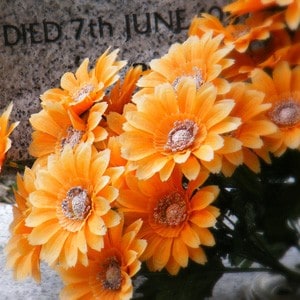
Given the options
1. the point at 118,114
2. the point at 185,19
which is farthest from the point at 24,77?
the point at 118,114

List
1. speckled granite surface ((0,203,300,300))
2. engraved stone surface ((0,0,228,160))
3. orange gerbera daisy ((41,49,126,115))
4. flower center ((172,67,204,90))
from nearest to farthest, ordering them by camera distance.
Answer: flower center ((172,67,204,90))
orange gerbera daisy ((41,49,126,115))
speckled granite surface ((0,203,300,300))
engraved stone surface ((0,0,228,160))

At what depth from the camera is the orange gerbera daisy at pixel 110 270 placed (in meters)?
1.08

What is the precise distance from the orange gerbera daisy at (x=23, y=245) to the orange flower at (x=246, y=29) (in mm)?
358

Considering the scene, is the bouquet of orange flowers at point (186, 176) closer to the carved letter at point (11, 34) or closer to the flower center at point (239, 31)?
the flower center at point (239, 31)

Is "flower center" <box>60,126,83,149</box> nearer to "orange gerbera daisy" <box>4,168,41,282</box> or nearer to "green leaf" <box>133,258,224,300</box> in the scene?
"orange gerbera daisy" <box>4,168,41,282</box>

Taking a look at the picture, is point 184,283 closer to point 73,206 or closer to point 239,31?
point 73,206

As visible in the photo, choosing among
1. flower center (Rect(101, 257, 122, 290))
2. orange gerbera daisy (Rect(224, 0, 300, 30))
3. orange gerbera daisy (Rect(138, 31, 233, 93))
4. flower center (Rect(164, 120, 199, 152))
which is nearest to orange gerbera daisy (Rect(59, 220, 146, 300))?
flower center (Rect(101, 257, 122, 290))

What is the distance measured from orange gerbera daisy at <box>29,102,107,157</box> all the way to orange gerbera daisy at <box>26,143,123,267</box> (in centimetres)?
6

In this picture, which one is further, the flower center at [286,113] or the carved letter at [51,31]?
the carved letter at [51,31]

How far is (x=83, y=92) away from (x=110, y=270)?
307 mm

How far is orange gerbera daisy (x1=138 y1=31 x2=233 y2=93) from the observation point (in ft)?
3.63

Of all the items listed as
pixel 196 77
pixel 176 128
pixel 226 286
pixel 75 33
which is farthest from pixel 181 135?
pixel 75 33

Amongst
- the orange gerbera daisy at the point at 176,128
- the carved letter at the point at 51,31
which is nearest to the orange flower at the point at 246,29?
the orange gerbera daisy at the point at 176,128

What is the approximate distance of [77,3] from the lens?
2.14 m
